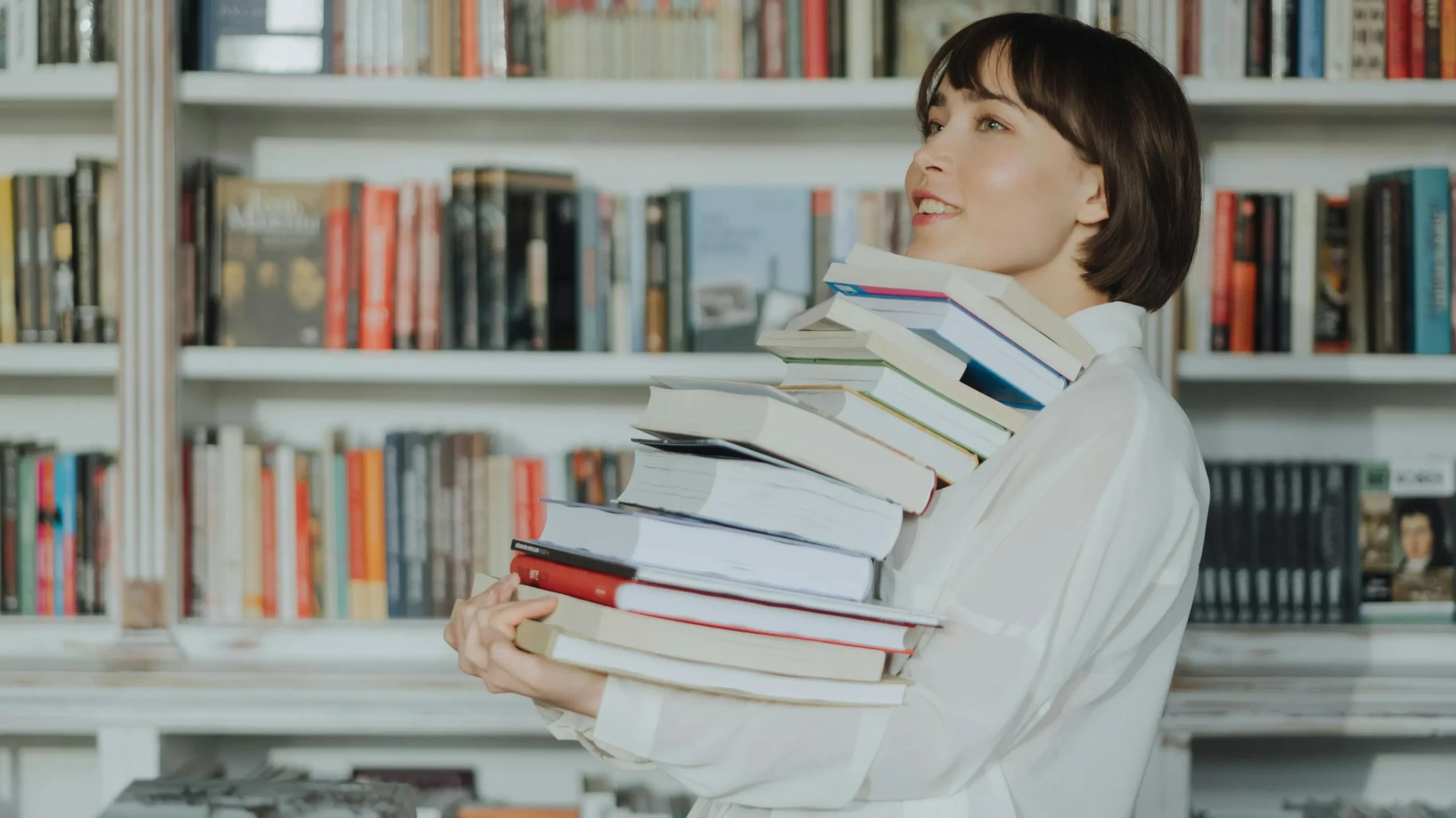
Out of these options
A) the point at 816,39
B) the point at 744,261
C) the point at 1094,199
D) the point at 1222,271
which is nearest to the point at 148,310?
the point at 744,261

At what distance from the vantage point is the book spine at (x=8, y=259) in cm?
183

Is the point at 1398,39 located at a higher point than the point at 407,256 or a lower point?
higher

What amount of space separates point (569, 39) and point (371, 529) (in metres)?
0.78

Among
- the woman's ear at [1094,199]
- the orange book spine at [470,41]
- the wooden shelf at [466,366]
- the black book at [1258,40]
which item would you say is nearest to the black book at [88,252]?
the wooden shelf at [466,366]

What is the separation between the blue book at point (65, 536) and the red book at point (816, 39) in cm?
123

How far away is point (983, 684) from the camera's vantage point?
767mm

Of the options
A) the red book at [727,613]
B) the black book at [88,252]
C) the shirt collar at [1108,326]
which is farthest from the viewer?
the black book at [88,252]

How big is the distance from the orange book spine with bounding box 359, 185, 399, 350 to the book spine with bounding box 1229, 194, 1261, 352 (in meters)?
1.23

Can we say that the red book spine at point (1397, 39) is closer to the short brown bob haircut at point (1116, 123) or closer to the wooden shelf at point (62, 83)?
the short brown bob haircut at point (1116, 123)

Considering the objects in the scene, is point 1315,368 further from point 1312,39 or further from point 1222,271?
point 1312,39

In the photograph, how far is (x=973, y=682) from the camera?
2.52 ft

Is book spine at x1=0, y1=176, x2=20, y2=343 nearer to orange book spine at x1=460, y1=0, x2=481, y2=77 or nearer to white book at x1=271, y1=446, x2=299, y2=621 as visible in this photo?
white book at x1=271, y1=446, x2=299, y2=621

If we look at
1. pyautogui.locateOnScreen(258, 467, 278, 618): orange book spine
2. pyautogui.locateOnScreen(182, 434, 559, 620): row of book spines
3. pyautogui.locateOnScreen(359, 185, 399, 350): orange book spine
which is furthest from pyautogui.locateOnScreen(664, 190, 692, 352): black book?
pyautogui.locateOnScreen(258, 467, 278, 618): orange book spine

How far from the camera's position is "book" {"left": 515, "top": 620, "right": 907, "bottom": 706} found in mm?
748
